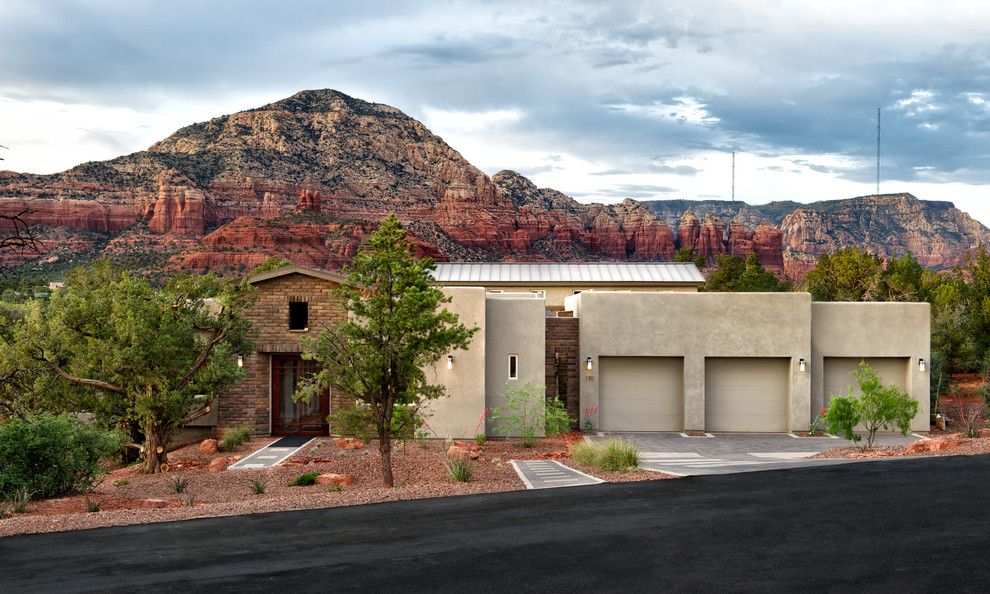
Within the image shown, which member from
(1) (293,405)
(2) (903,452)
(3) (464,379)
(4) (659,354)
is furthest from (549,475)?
(1) (293,405)

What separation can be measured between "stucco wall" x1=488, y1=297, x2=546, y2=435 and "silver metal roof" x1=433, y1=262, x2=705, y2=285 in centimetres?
1227

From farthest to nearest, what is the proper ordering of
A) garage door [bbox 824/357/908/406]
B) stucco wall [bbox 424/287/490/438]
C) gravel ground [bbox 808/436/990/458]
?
garage door [bbox 824/357/908/406] < stucco wall [bbox 424/287/490/438] < gravel ground [bbox 808/436/990/458]

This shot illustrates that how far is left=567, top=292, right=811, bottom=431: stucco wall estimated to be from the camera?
23312 mm

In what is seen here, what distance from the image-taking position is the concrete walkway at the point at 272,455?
18619 millimetres

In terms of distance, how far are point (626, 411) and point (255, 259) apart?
59.0 metres

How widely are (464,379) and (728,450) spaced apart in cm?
677

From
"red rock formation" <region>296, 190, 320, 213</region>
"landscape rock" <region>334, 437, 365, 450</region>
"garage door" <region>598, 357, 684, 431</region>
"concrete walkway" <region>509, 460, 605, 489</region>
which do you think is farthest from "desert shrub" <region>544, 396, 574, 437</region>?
"red rock formation" <region>296, 190, 320, 213</region>

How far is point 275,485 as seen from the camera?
51.2 ft

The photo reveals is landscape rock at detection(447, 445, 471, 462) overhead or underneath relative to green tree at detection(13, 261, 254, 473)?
underneath

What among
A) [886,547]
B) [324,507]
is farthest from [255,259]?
[886,547]

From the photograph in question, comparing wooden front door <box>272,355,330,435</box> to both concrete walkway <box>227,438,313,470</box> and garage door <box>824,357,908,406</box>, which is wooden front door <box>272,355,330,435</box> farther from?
garage door <box>824,357,908,406</box>

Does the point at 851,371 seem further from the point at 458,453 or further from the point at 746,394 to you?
the point at 458,453

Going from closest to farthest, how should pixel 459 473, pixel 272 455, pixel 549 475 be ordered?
pixel 459 473
pixel 549 475
pixel 272 455

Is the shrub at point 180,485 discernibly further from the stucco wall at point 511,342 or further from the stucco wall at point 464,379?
the stucco wall at point 511,342
